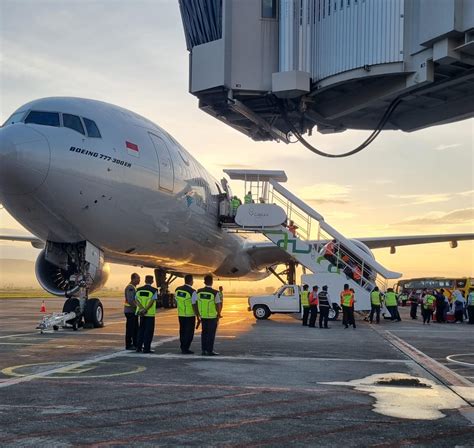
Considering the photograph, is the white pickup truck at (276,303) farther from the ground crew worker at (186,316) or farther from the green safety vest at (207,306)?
the green safety vest at (207,306)

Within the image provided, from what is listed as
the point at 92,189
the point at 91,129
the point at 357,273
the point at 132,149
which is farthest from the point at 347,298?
the point at 91,129

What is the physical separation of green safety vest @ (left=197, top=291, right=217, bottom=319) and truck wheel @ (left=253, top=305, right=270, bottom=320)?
12424mm

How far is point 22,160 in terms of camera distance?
12203 millimetres

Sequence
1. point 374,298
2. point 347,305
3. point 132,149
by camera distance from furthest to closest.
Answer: point 374,298 → point 347,305 → point 132,149

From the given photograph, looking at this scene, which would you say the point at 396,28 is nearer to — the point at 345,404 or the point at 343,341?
the point at 345,404

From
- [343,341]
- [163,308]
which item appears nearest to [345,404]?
[343,341]

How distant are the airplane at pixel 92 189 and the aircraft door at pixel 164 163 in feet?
0.09

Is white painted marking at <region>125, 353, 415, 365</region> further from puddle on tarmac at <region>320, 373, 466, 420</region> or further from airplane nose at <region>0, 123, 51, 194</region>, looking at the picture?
airplane nose at <region>0, 123, 51, 194</region>

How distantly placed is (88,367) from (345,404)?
4.16m

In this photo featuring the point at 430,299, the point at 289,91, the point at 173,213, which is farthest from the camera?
the point at 430,299

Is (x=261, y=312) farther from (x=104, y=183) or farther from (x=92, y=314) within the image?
(x=104, y=183)

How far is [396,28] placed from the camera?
329 inches

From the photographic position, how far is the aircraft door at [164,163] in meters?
15.9

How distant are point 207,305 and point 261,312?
41.1ft
